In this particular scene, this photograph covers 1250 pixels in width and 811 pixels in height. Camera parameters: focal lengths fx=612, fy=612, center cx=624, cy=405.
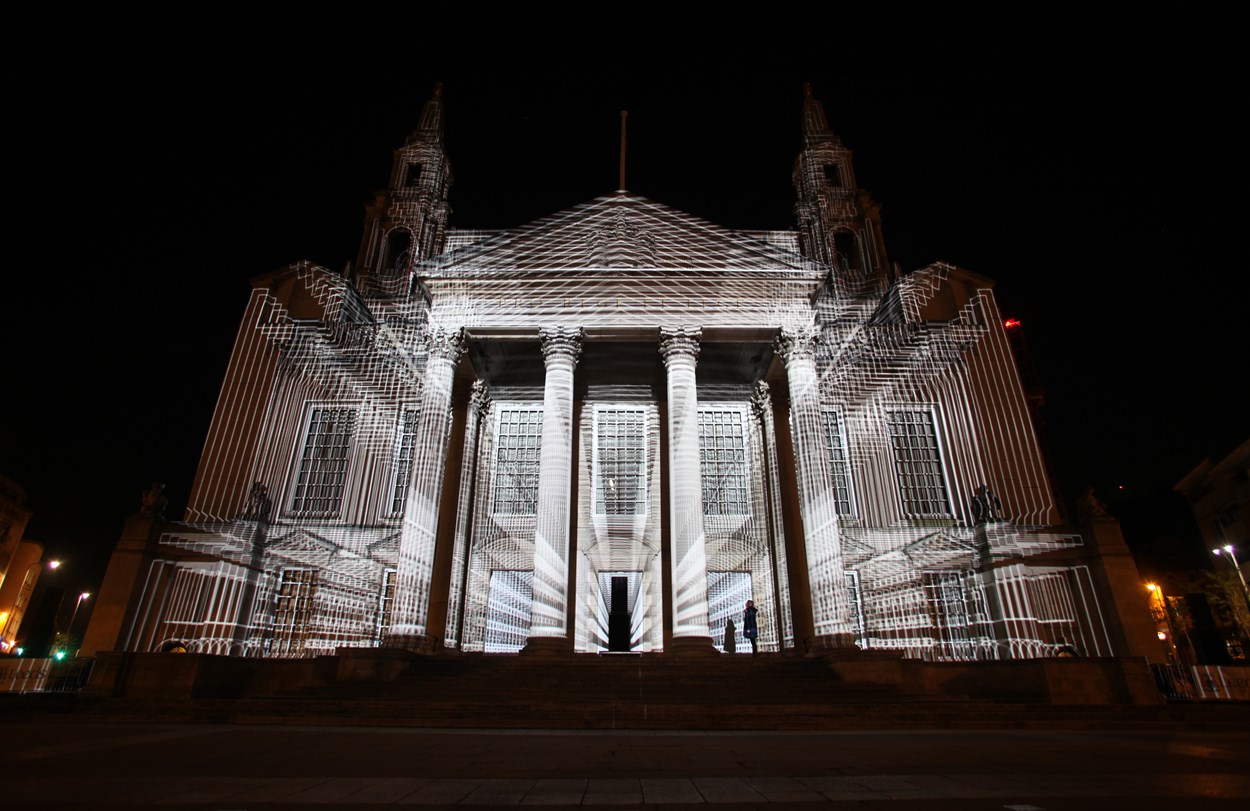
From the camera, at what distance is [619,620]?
24969 millimetres

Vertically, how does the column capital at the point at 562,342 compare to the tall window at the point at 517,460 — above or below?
above

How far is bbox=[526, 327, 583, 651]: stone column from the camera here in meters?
16.1

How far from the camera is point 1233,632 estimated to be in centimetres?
3216

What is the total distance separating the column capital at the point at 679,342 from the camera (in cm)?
1916

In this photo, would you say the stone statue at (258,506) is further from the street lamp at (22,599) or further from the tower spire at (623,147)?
the street lamp at (22,599)

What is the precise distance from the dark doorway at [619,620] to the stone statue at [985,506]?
1269 cm

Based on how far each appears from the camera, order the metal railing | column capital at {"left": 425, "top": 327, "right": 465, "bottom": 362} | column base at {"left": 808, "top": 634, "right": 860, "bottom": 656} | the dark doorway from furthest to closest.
Result: 1. the dark doorway
2. column capital at {"left": 425, "top": 327, "right": 465, "bottom": 362}
3. column base at {"left": 808, "top": 634, "right": 860, "bottom": 656}
4. the metal railing

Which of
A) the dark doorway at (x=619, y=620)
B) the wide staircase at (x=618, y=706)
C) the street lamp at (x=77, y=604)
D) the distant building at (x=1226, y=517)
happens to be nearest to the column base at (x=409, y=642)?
the wide staircase at (x=618, y=706)

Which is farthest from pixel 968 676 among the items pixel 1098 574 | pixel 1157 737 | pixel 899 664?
pixel 1098 574

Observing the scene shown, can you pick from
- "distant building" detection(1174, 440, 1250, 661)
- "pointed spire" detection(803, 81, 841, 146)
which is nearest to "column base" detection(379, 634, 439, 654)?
"pointed spire" detection(803, 81, 841, 146)

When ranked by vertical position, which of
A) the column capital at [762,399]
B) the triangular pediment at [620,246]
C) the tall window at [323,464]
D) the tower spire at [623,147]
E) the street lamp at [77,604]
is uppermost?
the tower spire at [623,147]

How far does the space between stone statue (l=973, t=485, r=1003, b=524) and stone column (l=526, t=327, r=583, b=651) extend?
13.1 metres

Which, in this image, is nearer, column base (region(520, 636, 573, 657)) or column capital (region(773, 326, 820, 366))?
column base (region(520, 636, 573, 657))

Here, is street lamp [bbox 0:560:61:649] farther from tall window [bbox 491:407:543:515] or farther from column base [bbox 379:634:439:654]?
column base [bbox 379:634:439:654]
